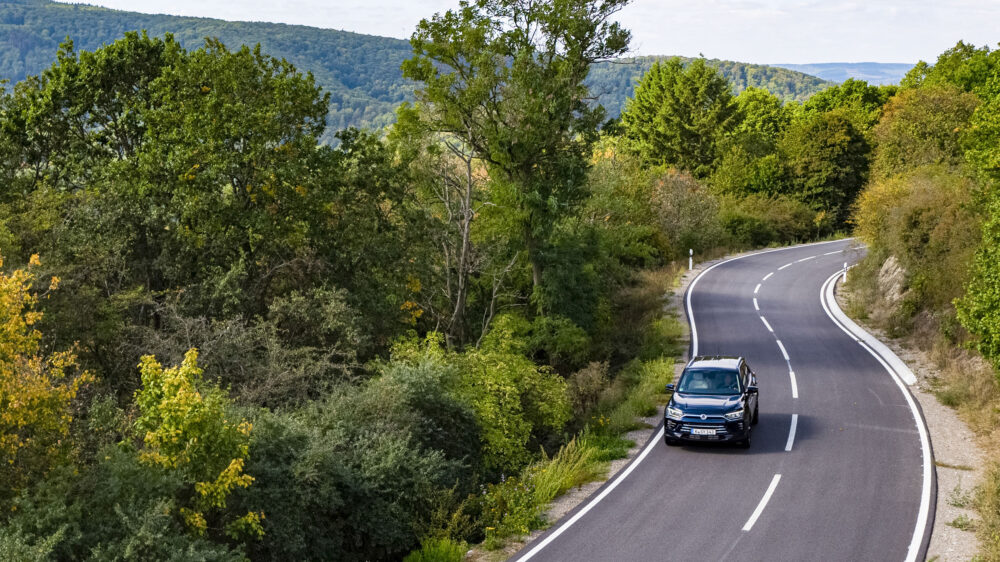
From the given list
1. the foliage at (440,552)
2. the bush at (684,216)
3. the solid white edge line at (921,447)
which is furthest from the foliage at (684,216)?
the foliage at (440,552)

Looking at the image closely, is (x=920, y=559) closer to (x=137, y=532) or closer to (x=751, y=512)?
(x=751, y=512)

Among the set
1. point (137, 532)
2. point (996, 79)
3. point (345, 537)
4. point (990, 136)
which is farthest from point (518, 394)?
point (996, 79)

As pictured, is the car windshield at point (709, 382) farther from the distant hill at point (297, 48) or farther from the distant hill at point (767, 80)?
the distant hill at point (767, 80)

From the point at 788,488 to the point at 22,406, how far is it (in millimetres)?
11892

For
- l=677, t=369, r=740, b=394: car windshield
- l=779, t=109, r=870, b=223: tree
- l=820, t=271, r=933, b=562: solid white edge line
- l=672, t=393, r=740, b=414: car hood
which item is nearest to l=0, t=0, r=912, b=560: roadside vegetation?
l=672, t=393, r=740, b=414: car hood

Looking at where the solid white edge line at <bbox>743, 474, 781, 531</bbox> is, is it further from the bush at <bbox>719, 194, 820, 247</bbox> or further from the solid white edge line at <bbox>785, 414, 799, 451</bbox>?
the bush at <bbox>719, 194, 820, 247</bbox>

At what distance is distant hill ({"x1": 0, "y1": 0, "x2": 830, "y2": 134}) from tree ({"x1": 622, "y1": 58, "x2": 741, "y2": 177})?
43.4 meters

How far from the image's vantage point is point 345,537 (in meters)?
13.0

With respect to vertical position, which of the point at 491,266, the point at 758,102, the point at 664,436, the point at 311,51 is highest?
the point at 311,51

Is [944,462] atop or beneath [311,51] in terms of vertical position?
beneath

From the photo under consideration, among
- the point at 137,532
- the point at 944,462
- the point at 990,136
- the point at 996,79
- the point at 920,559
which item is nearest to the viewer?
the point at 137,532

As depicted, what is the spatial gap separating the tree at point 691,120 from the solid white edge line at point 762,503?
56.1 meters

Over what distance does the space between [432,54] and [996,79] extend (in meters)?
46.7

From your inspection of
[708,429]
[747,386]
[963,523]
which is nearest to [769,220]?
[747,386]
